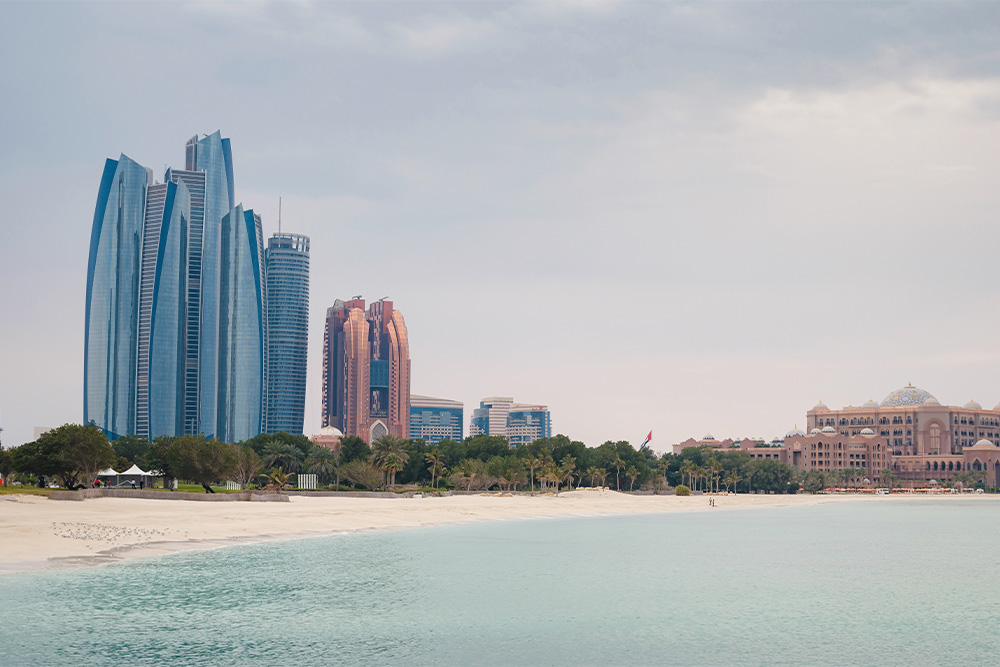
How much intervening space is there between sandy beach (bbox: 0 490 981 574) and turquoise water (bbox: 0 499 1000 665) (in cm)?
323

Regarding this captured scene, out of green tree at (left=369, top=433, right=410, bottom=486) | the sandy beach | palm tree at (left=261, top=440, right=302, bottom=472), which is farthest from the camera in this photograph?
palm tree at (left=261, top=440, right=302, bottom=472)

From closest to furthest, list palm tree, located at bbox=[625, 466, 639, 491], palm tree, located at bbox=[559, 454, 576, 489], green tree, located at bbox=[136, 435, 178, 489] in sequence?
green tree, located at bbox=[136, 435, 178, 489] → palm tree, located at bbox=[559, 454, 576, 489] → palm tree, located at bbox=[625, 466, 639, 491]

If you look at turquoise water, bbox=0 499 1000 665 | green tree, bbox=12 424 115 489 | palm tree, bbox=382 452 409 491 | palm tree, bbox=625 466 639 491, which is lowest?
palm tree, bbox=625 466 639 491

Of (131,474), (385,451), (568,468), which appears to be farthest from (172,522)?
(568,468)

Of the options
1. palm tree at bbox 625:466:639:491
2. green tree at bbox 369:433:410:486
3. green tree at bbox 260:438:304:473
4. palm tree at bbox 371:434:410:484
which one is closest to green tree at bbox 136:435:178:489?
green tree at bbox 260:438:304:473

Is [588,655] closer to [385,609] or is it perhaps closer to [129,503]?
[385,609]

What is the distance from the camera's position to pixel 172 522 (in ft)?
197

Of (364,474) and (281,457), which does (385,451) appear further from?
(281,457)

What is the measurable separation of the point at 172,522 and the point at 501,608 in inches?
1315

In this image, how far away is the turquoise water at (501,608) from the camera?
2702cm

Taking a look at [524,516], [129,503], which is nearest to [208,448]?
[129,503]

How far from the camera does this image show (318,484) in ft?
444

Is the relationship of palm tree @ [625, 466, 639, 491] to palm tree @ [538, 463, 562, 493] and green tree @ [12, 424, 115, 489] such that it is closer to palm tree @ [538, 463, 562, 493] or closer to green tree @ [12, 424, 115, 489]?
palm tree @ [538, 463, 562, 493]

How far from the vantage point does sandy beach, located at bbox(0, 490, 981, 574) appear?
45094mm
